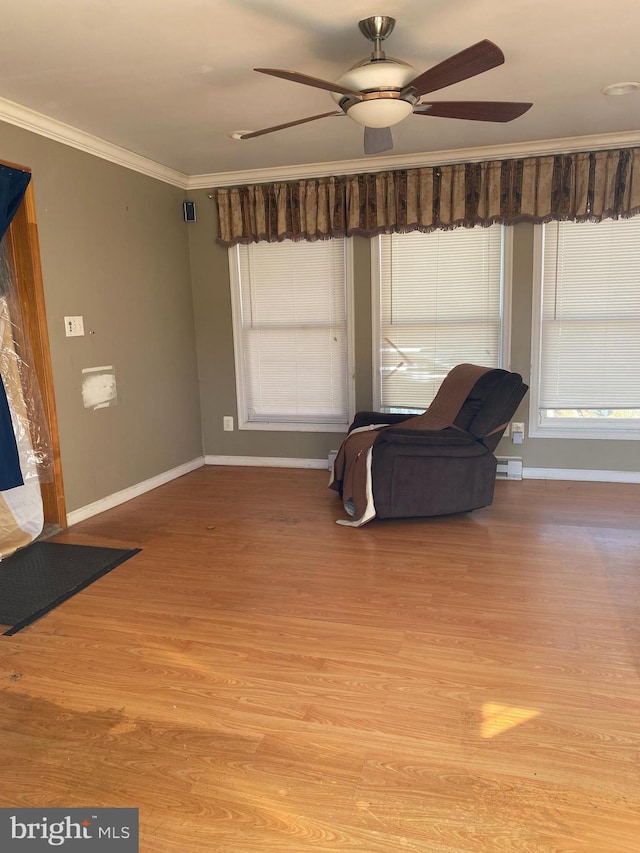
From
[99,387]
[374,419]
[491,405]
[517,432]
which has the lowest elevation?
[517,432]

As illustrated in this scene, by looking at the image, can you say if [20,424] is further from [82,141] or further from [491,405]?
[491,405]

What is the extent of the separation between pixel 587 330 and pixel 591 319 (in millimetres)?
83

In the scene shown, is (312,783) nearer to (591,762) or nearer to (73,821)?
(73,821)

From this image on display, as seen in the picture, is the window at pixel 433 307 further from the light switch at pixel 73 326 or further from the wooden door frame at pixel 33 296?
the wooden door frame at pixel 33 296

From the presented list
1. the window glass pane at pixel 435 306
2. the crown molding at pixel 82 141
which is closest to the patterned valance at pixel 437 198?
the window glass pane at pixel 435 306

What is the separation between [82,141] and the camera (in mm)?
3826

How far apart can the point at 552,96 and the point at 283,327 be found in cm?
257

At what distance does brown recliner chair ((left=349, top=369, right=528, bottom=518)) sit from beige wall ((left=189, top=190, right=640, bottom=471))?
89 centimetres

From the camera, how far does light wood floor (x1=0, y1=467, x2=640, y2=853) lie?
1.57 meters

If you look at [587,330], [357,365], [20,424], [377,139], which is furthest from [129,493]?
[587,330]

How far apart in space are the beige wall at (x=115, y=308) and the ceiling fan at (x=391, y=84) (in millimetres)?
1945

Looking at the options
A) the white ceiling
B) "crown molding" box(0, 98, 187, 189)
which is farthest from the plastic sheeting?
the white ceiling

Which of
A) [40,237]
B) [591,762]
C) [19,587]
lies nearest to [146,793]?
[591,762]

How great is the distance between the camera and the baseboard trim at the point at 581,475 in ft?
14.8
